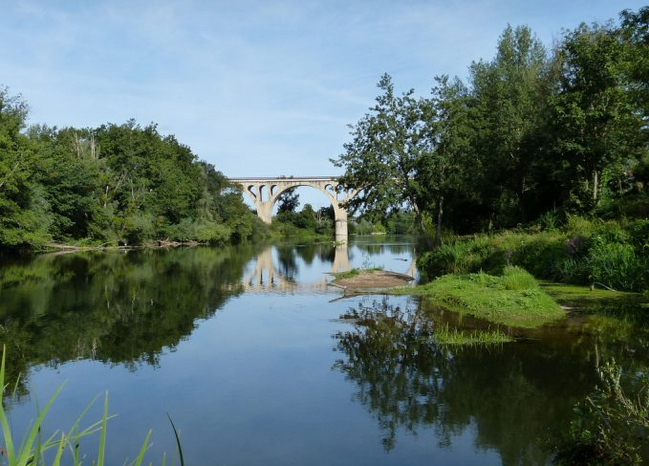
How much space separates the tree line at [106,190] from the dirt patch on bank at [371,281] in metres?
24.2

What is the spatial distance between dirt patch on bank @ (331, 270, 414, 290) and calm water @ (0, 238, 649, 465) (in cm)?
481

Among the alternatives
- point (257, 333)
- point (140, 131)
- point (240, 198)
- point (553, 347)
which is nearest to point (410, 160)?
point (257, 333)

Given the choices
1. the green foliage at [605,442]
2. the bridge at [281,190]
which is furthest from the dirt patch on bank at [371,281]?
the bridge at [281,190]

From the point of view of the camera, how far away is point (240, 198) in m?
78.8

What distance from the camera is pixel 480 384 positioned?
8.35 meters

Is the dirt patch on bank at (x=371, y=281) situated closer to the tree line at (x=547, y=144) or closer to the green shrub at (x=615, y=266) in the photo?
the tree line at (x=547, y=144)

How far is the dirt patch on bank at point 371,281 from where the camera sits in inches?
868

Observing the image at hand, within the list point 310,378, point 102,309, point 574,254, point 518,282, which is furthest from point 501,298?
point 102,309

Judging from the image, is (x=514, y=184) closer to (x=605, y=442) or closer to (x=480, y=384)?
(x=480, y=384)

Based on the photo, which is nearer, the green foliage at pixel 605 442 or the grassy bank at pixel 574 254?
the green foliage at pixel 605 442

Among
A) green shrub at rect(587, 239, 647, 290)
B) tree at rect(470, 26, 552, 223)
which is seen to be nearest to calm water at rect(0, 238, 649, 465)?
green shrub at rect(587, 239, 647, 290)

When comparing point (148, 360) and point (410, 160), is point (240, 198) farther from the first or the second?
point (148, 360)

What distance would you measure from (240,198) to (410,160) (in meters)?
55.0

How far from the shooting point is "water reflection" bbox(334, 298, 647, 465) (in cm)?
662
